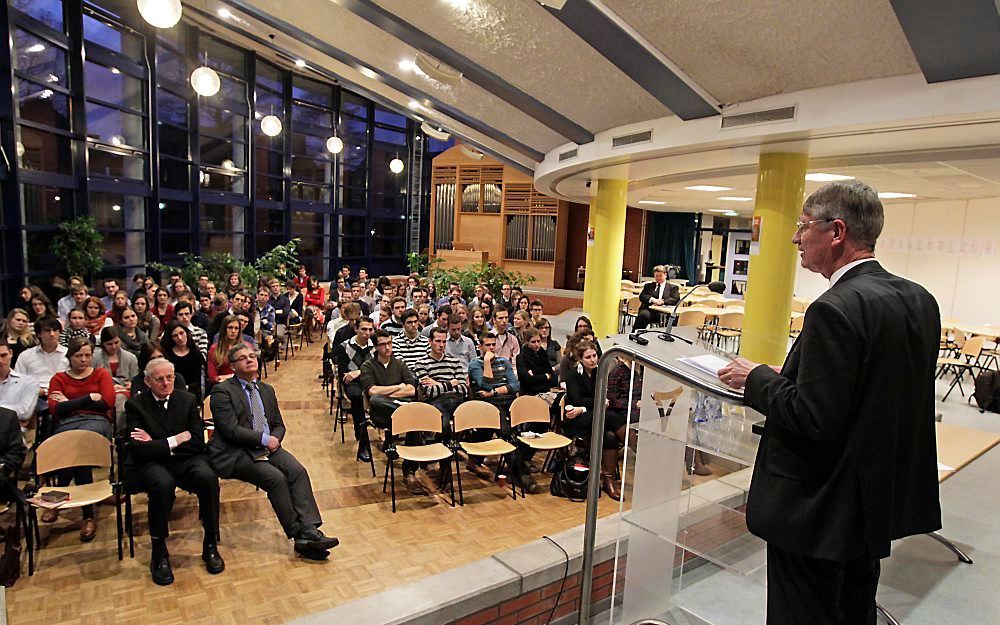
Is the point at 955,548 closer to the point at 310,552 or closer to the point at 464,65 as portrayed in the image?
the point at 310,552

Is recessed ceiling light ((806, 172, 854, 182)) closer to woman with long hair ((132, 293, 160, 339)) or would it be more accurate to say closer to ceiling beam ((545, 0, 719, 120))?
ceiling beam ((545, 0, 719, 120))

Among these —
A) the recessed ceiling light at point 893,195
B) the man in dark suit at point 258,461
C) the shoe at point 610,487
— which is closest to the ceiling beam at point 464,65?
the man in dark suit at point 258,461

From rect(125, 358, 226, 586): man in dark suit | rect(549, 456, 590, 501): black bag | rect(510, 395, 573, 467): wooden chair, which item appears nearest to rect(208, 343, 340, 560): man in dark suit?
rect(125, 358, 226, 586): man in dark suit

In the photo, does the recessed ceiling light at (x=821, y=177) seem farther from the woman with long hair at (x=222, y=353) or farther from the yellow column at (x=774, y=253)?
the woman with long hair at (x=222, y=353)

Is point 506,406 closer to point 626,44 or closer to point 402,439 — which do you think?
point 402,439

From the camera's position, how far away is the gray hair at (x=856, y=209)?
1.51m

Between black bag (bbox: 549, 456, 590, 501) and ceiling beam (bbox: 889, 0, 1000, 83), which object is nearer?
ceiling beam (bbox: 889, 0, 1000, 83)

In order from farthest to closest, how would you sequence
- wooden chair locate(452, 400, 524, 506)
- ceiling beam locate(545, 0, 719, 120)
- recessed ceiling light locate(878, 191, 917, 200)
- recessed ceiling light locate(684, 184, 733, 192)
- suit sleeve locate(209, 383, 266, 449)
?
1. recessed ceiling light locate(878, 191, 917, 200)
2. recessed ceiling light locate(684, 184, 733, 192)
3. wooden chair locate(452, 400, 524, 506)
4. ceiling beam locate(545, 0, 719, 120)
5. suit sleeve locate(209, 383, 266, 449)

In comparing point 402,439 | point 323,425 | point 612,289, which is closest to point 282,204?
point 612,289

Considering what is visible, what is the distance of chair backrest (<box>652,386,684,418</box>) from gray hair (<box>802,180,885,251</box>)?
1028mm

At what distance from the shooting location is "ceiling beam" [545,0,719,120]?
4414mm

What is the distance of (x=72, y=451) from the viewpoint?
3.63m

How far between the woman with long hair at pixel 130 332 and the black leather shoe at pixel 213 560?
332 cm

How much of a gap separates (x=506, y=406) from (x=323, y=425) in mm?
2039
